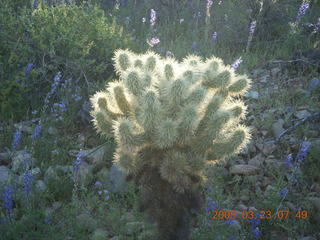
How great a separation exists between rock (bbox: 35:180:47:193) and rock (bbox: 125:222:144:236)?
2.71 ft

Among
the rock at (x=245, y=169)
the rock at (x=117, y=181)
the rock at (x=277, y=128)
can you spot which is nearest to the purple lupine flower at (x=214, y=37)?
the rock at (x=277, y=128)

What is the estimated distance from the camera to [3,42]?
464 centimetres

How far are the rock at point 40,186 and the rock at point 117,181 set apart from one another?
58cm

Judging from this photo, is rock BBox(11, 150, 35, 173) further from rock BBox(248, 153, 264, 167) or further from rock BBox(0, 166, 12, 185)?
rock BBox(248, 153, 264, 167)

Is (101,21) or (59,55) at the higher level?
(101,21)

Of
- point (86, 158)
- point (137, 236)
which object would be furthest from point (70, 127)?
point (137, 236)

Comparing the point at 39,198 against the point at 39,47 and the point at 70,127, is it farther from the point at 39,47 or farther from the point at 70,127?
the point at 39,47

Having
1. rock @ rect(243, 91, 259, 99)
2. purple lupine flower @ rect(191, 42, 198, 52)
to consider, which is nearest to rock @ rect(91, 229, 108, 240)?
rock @ rect(243, 91, 259, 99)

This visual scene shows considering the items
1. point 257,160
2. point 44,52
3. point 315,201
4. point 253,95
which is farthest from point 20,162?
point 253,95

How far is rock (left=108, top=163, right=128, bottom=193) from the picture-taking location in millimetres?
3436

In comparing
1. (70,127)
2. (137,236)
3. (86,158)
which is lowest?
(137,236)

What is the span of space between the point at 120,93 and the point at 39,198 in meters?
1.22

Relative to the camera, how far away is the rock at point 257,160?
3.70 m

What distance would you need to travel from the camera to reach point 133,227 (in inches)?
119
